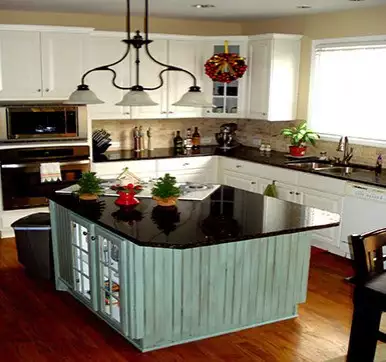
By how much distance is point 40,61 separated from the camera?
5.83m

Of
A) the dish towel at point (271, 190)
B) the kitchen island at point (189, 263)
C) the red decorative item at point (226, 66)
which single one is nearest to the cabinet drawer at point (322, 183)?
the dish towel at point (271, 190)

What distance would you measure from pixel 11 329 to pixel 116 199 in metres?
1.16

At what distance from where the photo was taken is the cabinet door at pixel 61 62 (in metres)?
5.85

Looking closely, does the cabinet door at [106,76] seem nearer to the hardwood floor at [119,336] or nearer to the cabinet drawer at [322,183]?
the cabinet drawer at [322,183]

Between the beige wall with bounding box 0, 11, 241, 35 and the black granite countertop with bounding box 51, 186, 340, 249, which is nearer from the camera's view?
the black granite countertop with bounding box 51, 186, 340, 249

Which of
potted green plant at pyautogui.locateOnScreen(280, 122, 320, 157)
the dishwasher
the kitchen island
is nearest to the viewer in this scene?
the kitchen island

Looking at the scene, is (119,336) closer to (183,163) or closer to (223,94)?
(183,163)

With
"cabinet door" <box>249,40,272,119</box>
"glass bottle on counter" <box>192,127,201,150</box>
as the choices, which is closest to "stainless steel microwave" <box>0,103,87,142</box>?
"glass bottle on counter" <box>192,127,201,150</box>

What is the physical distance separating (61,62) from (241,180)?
2388 mm

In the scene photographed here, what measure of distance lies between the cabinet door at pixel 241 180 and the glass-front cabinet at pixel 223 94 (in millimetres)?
757

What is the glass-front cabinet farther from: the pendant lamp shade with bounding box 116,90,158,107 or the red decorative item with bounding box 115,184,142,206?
the pendant lamp shade with bounding box 116,90,158,107

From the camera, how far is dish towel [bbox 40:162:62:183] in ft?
19.2

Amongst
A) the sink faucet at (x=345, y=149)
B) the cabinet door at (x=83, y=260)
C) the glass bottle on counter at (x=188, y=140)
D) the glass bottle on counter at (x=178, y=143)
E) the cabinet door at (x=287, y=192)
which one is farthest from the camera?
the glass bottle on counter at (x=188, y=140)

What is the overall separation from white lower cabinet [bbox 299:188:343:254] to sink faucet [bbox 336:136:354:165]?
2.06ft
